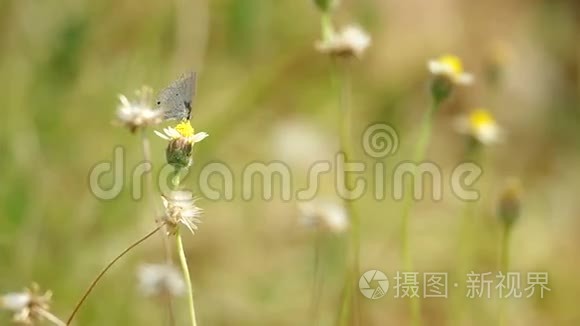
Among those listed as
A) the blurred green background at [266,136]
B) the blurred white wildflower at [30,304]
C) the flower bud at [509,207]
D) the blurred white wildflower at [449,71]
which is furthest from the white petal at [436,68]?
the blurred white wildflower at [30,304]

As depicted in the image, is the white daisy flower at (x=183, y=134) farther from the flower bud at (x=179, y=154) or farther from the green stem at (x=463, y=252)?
the green stem at (x=463, y=252)

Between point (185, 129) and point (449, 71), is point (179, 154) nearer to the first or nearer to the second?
point (185, 129)

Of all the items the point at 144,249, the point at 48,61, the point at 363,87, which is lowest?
the point at 144,249

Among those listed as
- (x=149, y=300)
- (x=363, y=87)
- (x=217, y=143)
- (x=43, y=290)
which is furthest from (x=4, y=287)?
(x=363, y=87)

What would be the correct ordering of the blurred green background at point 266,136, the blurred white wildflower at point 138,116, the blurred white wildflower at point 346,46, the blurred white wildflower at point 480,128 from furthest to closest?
the blurred green background at point 266,136 < the blurred white wildflower at point 480,128 < the blurred white wildflower at point 346,46 < the blurred white wildflower at point 138,116

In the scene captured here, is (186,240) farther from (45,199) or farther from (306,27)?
(306,27)

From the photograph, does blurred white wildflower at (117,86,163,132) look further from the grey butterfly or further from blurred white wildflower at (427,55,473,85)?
blurred white wildflower at (427,55,473,85)
